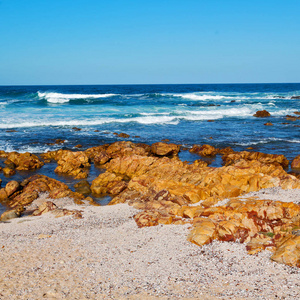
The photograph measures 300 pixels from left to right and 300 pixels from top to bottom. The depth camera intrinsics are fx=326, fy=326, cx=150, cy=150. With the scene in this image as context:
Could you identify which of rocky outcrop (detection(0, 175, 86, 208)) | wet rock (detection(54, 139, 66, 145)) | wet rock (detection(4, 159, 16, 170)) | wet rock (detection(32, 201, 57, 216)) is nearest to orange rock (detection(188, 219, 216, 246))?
wet rock (detection(32, 201, 57, 216))

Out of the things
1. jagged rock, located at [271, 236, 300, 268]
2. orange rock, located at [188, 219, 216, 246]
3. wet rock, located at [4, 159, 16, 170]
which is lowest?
wet rock, located at [4, 159, 16, 170]

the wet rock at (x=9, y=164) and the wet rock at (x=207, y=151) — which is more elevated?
the wet rock at (x=207, y=151)

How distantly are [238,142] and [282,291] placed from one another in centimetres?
2317

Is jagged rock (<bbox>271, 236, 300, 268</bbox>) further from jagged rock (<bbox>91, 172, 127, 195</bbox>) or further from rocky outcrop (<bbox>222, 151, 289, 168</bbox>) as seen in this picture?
rocky outcrop (<bbox>222, 151, 289, 168</bbox>)

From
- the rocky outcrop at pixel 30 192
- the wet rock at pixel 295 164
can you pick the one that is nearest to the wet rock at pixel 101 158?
the rocky outcrop at pixel 30 192

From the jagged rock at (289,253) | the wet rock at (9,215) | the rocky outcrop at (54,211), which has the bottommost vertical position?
the wet rock at (9,215)

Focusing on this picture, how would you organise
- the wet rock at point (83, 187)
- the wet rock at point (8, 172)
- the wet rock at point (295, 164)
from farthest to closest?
the wet rock at point (295, 164) < the wet rock at point (8, 172) < the wet rock at point (83, 187)

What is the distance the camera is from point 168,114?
49750 millimetres

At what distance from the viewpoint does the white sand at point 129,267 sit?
25.0 feet

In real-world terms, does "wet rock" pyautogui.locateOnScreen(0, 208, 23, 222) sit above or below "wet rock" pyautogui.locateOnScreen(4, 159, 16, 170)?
below

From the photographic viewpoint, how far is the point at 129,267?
29.5 feet

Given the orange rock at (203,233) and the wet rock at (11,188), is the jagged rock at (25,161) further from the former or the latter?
the orange rock at (203,233)

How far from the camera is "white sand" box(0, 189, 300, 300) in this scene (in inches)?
300

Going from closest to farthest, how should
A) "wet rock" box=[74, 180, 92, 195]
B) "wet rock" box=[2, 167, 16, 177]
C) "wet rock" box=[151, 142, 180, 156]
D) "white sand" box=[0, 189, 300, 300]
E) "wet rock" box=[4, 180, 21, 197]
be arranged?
"white sand" box=[0, 189, 300, 300], "wet rock" box=[4, 180, 21, 197], "wet rock" box=[74, 180, 92, 195], "wet rock" box=[2, 167, 16, 177], "wet rock" box=[151, 142, 180, 156]
